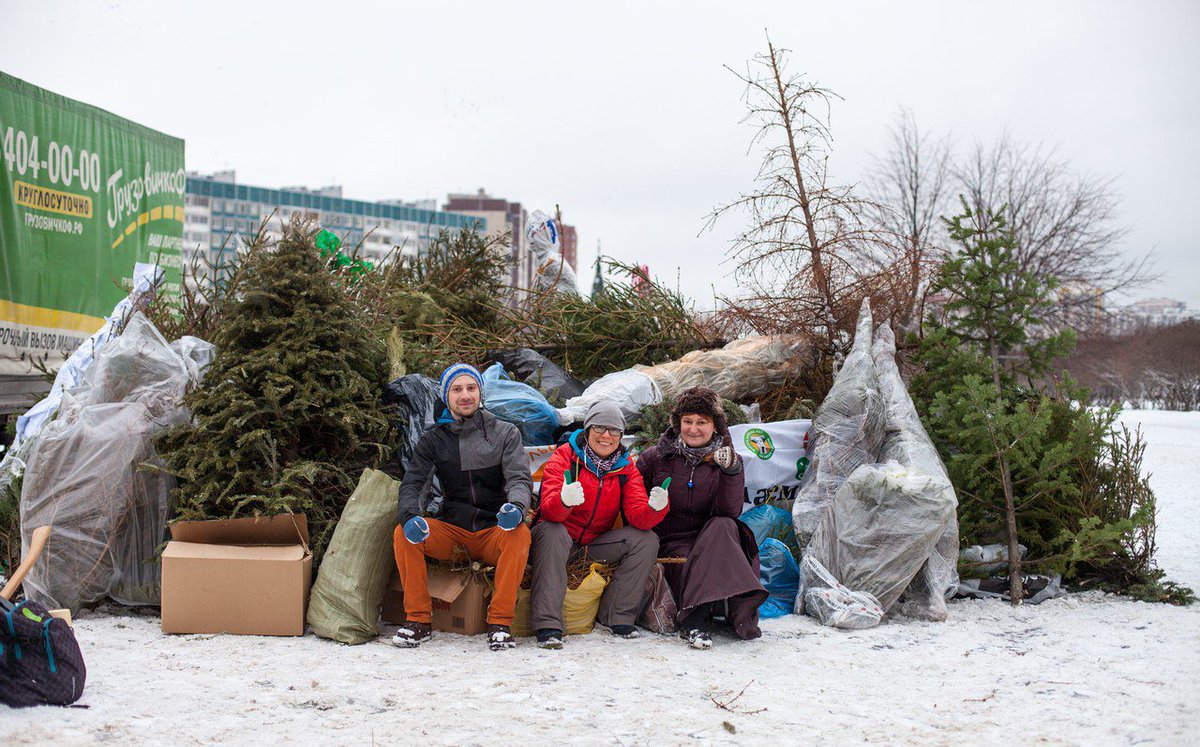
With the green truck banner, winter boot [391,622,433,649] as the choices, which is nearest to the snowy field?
winter boot [391,622,433,649]

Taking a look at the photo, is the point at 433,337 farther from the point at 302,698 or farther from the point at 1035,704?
the point at 1035,704

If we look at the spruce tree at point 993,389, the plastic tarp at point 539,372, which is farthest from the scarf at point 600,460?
the spruce tree at point 993,389

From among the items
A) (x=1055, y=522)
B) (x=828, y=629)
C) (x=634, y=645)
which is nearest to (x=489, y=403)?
(x=634, y=645)

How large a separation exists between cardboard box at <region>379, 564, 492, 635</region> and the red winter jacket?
1.51 feet

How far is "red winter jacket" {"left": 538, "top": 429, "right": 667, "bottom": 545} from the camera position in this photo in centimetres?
475

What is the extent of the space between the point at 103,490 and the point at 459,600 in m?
1.86

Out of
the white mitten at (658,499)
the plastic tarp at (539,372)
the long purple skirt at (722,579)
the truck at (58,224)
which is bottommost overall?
the long purple skirt at (722,579)

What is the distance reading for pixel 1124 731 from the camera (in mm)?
3309

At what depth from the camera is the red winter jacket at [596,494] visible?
475 cm

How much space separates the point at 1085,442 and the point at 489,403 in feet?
11.4

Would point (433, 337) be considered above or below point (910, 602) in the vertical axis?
above

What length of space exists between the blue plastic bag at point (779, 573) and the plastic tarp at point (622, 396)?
1304 millimetres

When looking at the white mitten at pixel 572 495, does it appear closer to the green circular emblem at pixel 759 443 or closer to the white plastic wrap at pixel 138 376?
the green circular emblem at pixel 759 443

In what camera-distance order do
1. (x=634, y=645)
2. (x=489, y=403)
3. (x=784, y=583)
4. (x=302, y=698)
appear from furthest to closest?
(x=489, y=403) < (x=784, y=583) < (x=634, y=645) < (x=302, y=698)
